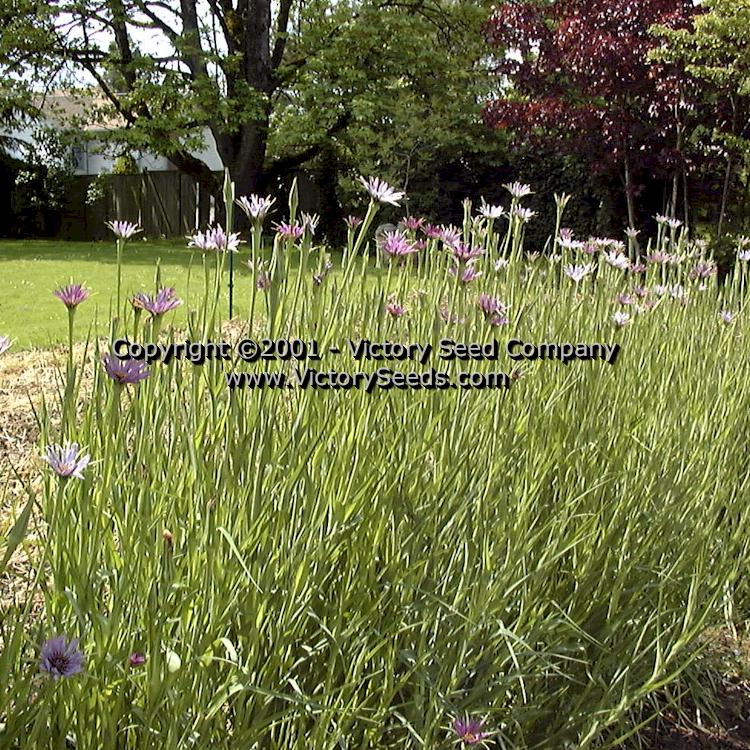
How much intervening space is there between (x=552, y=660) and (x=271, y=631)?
690mm

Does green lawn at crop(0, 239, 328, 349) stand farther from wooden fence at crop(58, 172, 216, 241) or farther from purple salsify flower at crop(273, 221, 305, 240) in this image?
wooden fence at crop(58, 172, 216, 241)

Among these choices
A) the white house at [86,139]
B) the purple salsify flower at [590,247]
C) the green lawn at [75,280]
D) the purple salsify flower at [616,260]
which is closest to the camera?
the purple salsify flower at [616,260]

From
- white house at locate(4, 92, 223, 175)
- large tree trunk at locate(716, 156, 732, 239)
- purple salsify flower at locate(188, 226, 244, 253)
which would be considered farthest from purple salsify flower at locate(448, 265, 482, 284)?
white house at locate(4, 92, 223, 175)

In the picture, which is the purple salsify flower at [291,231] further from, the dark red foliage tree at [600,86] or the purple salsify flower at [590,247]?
the dark red foliage tree at [600,86]

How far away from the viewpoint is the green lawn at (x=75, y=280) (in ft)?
19.5

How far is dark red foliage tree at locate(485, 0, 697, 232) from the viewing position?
9.48 m

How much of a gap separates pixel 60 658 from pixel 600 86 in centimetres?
1003

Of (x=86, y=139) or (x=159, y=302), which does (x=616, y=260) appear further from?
(x=86, y=139)

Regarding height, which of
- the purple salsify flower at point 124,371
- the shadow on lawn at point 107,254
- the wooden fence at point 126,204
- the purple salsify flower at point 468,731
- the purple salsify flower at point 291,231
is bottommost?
the purple salsify flower at point 468,731

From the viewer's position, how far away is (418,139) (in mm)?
13602

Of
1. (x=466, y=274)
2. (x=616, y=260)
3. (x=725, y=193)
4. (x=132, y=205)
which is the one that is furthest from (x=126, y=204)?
(x=466, y=274)

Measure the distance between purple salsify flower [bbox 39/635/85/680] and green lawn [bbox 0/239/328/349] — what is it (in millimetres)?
2198

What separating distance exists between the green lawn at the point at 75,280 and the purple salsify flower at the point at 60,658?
220 cm

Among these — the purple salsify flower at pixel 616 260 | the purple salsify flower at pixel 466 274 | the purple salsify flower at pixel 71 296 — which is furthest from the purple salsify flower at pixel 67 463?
the purple salsify flower at pixel 616 260
